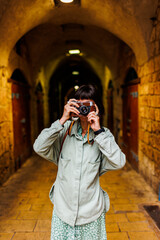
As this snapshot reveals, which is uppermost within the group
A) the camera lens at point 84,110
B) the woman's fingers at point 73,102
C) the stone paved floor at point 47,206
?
the woman's fingers at point 73,102

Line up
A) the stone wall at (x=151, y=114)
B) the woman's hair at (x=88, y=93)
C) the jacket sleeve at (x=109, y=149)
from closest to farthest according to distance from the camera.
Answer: the jacket sleeve at (x=109, y=149), the woman's hair at (x=88, y=93), the stone wall at (x=151, y=114)

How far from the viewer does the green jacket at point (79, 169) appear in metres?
1.40

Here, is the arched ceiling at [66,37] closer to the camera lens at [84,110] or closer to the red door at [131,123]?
the red door at [131,123]

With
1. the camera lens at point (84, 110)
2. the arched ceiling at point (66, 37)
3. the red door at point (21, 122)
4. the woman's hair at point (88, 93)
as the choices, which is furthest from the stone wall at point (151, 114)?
the red door at point (21, 122)

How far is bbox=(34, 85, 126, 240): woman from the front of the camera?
1.41 m

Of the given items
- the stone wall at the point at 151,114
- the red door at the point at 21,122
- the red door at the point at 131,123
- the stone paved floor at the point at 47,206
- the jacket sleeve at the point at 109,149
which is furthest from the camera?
the red door at the point at 21,122

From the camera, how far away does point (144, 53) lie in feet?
13.4

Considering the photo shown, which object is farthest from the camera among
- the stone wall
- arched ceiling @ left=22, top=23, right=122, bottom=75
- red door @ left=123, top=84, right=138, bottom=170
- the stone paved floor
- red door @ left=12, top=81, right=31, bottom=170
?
arched ceiling @ left=22, top=23, right=122, bottom=75

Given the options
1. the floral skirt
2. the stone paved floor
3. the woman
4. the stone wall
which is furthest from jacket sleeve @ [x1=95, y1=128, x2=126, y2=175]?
the stone wall

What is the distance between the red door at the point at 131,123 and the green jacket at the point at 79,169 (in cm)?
368

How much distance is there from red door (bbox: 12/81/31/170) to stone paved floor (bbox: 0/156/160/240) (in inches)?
26.9

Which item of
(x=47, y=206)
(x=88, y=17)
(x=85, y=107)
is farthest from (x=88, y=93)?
(x=88, y=17)

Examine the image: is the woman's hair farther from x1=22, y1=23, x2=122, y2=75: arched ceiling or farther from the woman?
x1=22, y1=23, x2=122, y2=75: arched ceiling

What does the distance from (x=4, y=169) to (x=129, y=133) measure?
3215 millimetres
